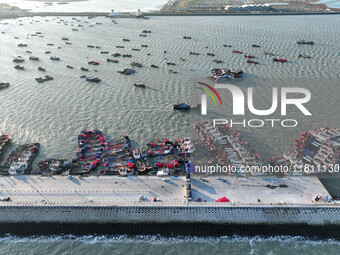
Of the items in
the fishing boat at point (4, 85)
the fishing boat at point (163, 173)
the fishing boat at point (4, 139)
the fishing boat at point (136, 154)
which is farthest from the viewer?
the fishing boat at point (4, 85)

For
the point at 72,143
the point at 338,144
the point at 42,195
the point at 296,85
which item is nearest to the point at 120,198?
the point at 42,195

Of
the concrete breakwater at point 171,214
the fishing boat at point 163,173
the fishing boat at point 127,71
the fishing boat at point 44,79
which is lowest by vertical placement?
the concrete breakwater at point 171,214

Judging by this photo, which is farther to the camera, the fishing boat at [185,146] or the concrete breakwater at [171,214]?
the fishing boat at [185,146]

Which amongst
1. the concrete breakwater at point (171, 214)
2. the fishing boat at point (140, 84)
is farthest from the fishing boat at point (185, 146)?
the fishing boat at point (140, 84)

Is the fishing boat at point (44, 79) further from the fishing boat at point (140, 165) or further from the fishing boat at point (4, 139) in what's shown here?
the fishing boat at point (140, 165)

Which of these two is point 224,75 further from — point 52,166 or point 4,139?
point 4,139

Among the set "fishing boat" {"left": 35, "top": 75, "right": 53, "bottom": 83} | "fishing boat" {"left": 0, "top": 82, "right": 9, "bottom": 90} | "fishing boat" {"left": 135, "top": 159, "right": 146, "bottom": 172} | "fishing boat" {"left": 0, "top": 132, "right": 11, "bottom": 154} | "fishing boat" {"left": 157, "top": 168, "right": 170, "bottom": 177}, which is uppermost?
"fishing boat" {"left": 35, "top": 75, "right": 53, "bottom": 83}

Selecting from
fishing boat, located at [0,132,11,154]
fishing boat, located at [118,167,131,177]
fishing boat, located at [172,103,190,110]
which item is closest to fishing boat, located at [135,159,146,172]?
fishing boat, located at [118,167,131,177]

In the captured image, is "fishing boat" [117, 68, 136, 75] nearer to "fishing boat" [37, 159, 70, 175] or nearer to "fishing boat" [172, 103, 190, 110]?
"fishing boat" [172, 103, 190, 110]
